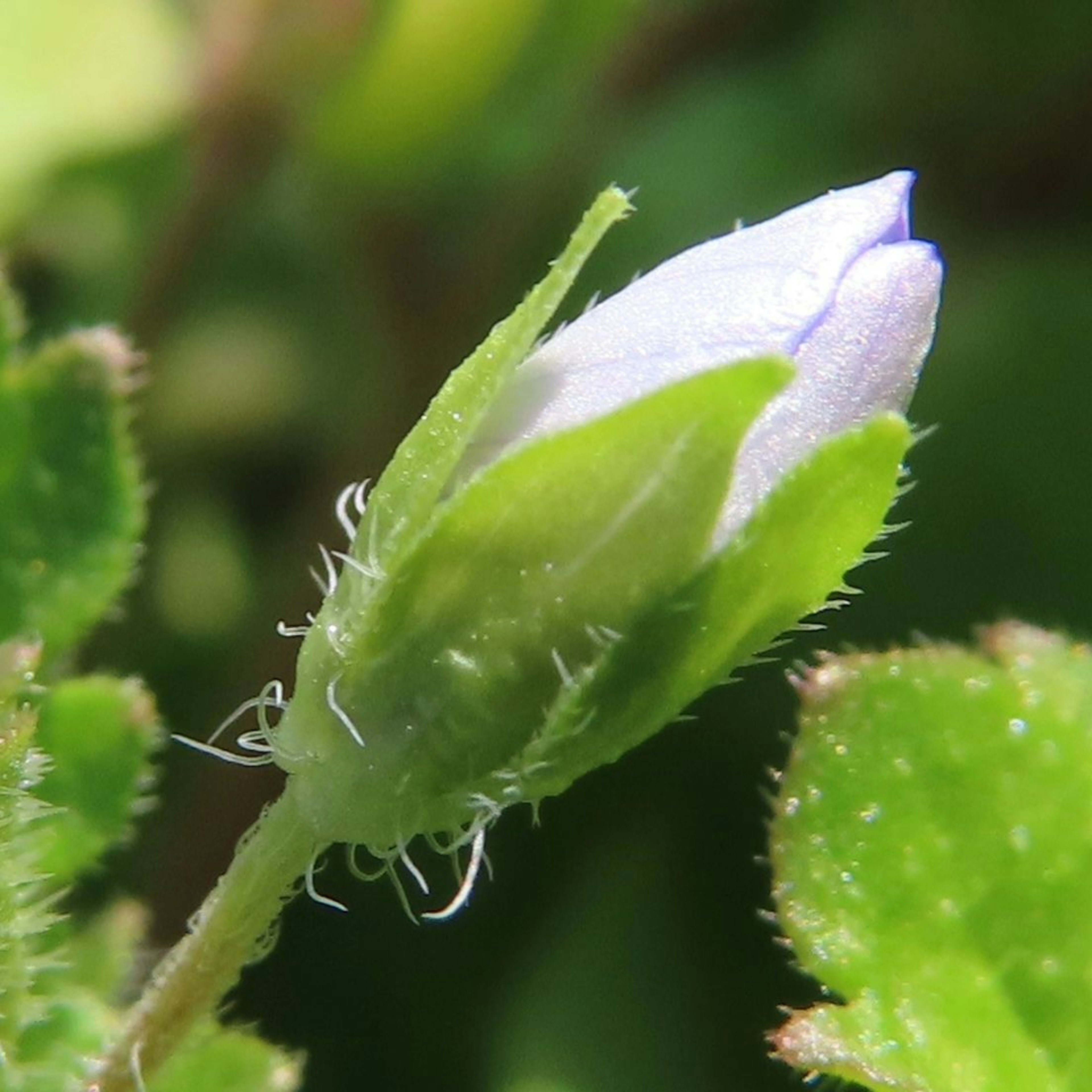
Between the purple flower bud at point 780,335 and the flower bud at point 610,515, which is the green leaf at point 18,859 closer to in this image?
the flower bud at point 610,515

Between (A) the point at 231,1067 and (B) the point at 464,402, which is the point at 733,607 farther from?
(A) the point at 231,1067

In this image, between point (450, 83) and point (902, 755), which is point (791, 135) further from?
point (902, 755)

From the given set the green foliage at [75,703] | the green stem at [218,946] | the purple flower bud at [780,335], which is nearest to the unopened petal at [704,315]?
the purple flower bud at [780,335]

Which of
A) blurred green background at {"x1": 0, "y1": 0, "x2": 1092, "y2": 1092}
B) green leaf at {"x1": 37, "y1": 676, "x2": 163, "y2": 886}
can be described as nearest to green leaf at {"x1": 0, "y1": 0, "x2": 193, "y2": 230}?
blurred green background at {"x1": 0, "y1": 0, "x2": 1092, "y2": 1092}

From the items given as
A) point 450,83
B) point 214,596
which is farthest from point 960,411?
point 214,596

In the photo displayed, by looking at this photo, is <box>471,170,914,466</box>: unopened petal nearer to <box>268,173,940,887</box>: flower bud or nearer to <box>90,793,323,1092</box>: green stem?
<box>268,173,940,887</box>: flower bud
